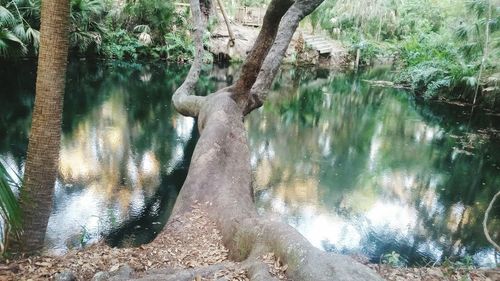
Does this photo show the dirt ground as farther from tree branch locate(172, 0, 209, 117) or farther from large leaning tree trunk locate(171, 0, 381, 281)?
tree branch locate(172, 0, 209, 117)

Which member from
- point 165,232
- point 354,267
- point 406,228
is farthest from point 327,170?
point 354,267

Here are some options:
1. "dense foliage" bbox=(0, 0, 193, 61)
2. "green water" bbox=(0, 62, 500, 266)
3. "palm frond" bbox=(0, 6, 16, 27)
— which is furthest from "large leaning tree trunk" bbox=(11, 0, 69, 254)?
"dense foliage" bbox=(0, 0, 193, 61)

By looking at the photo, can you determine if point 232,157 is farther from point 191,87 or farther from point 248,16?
point 248,16

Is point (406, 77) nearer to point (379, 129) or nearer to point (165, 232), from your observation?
point (379, 129)

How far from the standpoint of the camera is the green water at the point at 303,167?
6.94 metres

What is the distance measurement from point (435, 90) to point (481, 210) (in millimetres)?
14116

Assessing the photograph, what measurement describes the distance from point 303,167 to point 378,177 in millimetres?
1927

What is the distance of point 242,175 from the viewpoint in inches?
222

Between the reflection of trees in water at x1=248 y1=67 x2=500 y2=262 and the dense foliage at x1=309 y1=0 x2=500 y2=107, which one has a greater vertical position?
the dense foliage at x1=309 y1=0 x2=500 y2=107

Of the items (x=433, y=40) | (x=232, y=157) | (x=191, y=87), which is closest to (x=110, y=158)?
(x=191, y=87)

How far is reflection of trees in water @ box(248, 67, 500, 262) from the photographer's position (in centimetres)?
738

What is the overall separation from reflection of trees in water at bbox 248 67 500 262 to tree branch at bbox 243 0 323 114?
211cm

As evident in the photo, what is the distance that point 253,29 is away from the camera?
101 ft

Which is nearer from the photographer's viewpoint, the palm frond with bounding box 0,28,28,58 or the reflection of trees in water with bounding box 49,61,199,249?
the reflection of trees in water with bounding box 49,61,199,249
